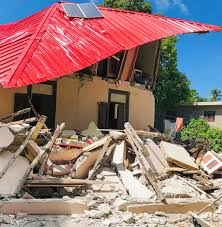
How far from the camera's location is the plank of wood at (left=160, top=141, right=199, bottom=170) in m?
13.2

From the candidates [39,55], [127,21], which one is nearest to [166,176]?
[39,55]

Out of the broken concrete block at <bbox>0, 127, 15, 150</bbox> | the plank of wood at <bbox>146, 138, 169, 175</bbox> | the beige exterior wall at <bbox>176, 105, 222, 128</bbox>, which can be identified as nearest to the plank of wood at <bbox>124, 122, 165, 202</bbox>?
the plank of wood at <bbox>146, 138, 169, 175</bbox>

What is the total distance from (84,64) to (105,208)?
18.8ft

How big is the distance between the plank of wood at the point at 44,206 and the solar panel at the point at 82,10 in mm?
10472

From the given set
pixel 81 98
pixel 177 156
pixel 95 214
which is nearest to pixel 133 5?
pixel 81 98

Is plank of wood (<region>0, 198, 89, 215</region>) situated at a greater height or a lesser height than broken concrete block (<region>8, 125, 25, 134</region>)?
lesser

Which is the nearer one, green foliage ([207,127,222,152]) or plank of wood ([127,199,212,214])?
plank of wood ([127,199,212,214])

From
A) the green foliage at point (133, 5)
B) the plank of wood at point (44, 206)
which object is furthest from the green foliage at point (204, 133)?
the plank of wood at point (44, 206)

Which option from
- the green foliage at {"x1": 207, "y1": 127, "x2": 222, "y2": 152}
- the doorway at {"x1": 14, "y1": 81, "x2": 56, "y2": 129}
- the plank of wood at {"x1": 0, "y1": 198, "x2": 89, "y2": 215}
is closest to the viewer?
the plank of wood at {"x1": 0, "y1": 198, "x2": 89, "y2": 215}

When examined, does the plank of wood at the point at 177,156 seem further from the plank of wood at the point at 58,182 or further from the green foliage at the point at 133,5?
the green foliage at the point at 133,5

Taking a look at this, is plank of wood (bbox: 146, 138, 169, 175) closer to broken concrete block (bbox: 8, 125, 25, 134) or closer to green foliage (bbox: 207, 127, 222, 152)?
broken concrete block (bbox: 8, 125, 25, 134)

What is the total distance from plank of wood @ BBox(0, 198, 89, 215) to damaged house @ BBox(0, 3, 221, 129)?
406cm

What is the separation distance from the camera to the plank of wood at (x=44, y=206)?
8.18 meters

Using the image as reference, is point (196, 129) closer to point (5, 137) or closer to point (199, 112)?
point (199, 112)
